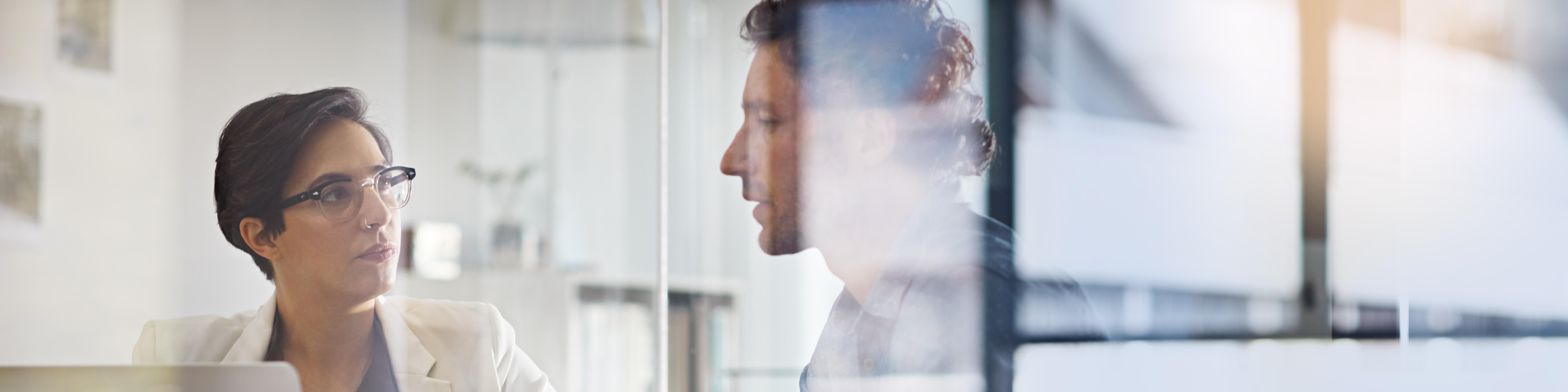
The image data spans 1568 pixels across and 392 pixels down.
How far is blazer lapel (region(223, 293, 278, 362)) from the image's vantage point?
161 cm

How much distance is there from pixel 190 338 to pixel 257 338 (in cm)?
12

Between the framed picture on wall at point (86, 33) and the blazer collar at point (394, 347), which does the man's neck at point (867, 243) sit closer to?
the blazer collar at point (394, 347)

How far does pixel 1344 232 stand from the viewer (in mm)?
1472

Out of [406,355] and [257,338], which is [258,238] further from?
[406,355]

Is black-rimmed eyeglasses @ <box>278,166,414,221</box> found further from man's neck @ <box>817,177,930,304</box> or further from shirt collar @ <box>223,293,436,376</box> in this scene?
man's neck @ <box>817,177,930,304</box>

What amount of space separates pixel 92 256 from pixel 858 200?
51.5 inches

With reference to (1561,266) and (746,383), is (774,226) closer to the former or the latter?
(746,383)

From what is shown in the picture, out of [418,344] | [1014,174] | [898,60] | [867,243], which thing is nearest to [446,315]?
[418,344]

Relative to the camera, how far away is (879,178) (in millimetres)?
1589

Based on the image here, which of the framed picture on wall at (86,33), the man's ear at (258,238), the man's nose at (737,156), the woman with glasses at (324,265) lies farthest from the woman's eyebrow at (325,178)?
the man's nose at (737,156)

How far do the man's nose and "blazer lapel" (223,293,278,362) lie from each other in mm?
795

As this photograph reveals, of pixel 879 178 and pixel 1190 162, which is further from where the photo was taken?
pixel 879 178

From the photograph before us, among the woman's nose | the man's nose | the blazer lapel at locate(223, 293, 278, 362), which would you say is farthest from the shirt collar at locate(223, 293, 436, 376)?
the man's nose

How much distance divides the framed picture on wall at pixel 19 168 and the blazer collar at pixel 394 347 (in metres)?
0.41
